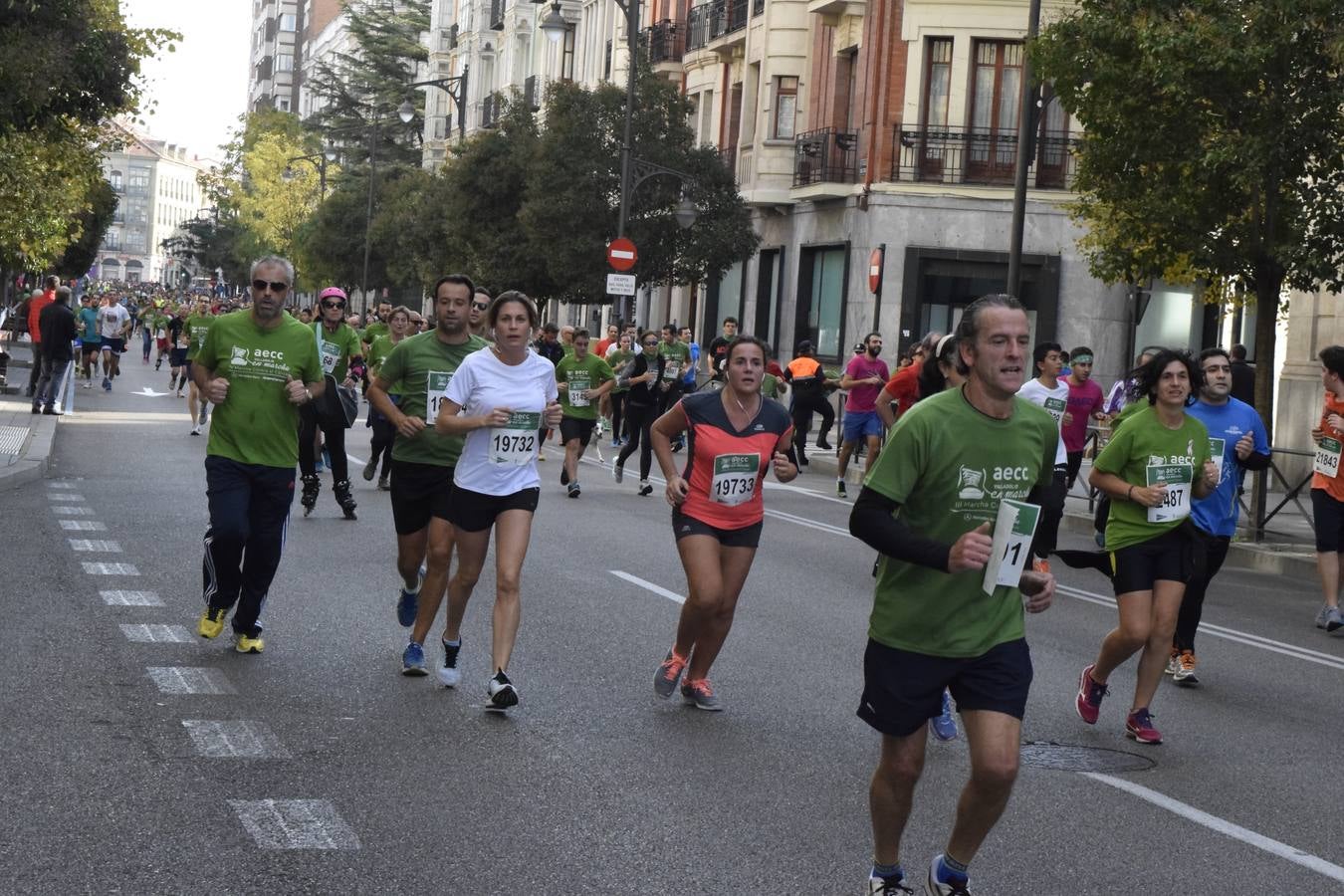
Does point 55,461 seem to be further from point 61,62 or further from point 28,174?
point 28,174

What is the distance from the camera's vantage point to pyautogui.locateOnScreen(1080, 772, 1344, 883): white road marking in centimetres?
650

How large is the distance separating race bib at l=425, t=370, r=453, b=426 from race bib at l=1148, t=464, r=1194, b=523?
3094mm

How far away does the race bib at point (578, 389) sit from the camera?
20.7 m

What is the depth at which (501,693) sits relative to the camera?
26.8 feet

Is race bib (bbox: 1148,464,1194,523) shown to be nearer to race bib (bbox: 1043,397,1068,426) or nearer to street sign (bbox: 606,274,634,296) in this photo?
race bib (bbox: 1043,397,1068,426)

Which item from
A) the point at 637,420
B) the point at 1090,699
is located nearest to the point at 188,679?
the point at 1090,699

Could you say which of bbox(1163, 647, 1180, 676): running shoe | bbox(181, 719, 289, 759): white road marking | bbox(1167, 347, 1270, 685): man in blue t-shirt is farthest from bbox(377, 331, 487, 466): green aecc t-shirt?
bbox(1163, 647, 1180, 676): running shoe

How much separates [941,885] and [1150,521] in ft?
12.4

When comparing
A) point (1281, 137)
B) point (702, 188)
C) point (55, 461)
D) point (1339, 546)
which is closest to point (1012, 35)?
point (702, 188)

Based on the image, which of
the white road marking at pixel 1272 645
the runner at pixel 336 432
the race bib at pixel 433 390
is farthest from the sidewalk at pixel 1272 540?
the race bib at pixel 433 390

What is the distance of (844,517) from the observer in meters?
20.1

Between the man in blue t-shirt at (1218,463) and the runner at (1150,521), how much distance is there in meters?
0.84

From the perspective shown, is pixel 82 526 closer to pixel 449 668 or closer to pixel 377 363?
pixel 377 363

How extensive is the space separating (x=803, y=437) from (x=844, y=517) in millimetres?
8401
